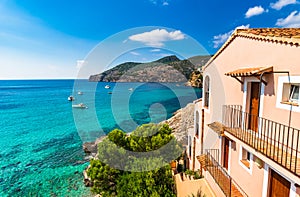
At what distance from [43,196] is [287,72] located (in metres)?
18.0

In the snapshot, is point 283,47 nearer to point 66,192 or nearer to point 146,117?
point 66,192

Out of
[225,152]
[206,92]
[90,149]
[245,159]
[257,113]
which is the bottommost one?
[90,149]

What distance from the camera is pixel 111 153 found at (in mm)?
11305

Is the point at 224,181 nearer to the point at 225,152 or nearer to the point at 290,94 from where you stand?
the point at 225,152

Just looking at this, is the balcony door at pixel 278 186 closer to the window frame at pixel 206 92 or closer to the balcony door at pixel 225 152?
the balcony door at pixel 225 152

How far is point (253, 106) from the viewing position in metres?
6.55

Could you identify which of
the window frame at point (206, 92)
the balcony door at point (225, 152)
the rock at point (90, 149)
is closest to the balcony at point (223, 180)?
the balcony door at point (225, 152)

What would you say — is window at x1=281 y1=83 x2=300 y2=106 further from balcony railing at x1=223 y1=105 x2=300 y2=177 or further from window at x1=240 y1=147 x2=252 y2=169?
window at x1=240 y1=147 x2=252 y2=169

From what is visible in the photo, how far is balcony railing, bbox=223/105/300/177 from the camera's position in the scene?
422cm

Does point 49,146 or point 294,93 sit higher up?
point 294,93

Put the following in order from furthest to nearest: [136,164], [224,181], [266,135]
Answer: [136,164] → [224,181] → [266,135]

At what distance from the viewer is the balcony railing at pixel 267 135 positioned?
422 centimetres

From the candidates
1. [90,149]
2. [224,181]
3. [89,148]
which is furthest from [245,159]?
[89,148]

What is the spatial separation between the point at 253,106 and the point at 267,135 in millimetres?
Answer: 1384
